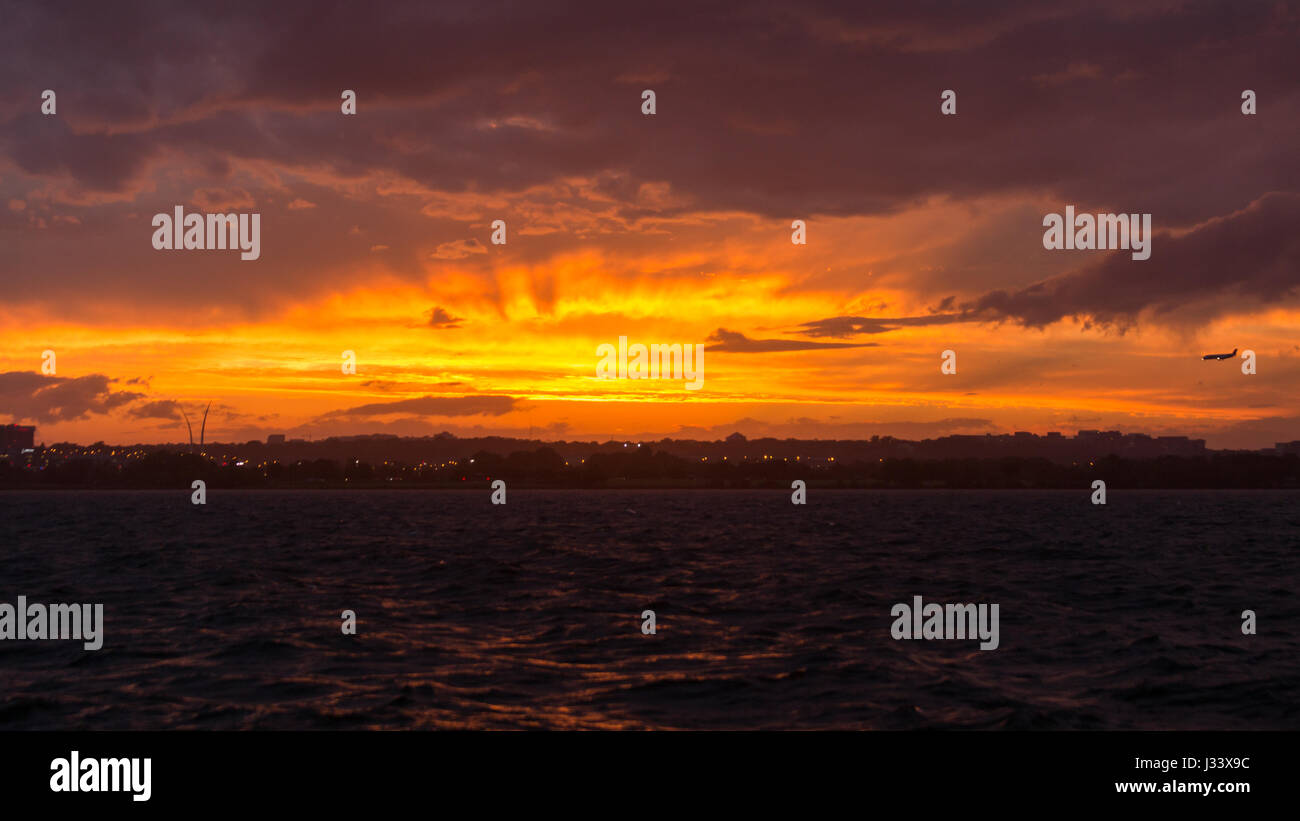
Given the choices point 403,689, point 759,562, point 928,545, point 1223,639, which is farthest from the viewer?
point 928,545

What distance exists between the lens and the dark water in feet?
64.6

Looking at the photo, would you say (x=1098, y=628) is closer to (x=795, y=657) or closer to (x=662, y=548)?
(x=795, y=657)

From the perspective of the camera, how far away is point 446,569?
51188 mm

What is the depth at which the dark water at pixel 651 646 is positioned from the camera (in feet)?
64.6

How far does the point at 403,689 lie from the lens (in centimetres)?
2125

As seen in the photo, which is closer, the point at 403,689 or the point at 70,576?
the point at 403,689

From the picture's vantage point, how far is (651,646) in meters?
26.6

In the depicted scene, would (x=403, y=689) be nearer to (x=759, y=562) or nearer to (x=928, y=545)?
(x=759, y=562)

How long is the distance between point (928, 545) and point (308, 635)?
52.4m
